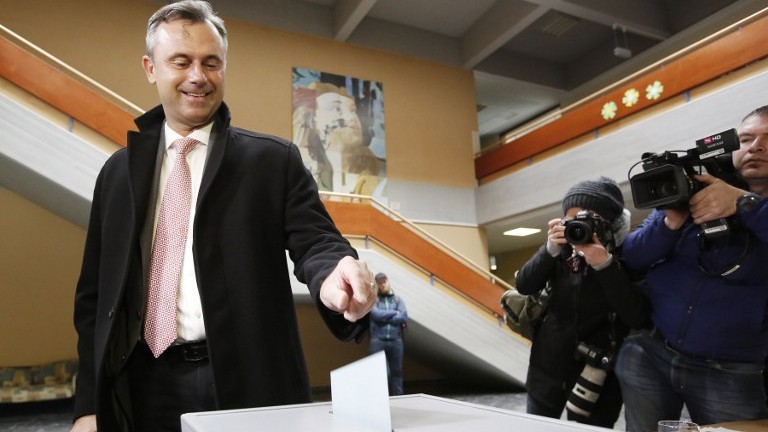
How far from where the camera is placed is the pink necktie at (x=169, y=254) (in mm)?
1104

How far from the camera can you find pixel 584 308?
2066 mm

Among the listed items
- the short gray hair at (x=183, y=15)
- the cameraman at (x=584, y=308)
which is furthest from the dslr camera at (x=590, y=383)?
the short gray hair at (x=183, y=15)

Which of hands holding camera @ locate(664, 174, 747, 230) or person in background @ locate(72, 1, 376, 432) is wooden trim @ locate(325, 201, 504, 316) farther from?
person in background @ locate(72, 1, 376, 432)

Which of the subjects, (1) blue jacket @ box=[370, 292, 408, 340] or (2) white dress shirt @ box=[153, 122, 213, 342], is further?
(1) blue jacket @ box=[370, 292, 408, 340]

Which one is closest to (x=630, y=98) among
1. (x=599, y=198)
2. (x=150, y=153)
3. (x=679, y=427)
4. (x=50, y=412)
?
(x=599, y=198)

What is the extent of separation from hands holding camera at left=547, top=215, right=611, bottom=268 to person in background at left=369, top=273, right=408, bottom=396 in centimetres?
390

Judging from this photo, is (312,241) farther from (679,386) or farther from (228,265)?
(679,386)

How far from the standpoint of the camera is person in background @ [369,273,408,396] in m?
5.92

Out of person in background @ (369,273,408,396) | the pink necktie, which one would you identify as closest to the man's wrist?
the pink necktie

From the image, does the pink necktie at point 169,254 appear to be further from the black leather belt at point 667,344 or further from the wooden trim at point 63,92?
the wooden trim at point 63,92

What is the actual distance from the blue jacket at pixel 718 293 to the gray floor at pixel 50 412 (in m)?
3.15

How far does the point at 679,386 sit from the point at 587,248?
1.72 feet

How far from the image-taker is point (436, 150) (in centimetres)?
962

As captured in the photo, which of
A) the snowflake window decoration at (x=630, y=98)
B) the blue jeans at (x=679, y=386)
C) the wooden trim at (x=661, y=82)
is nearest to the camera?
the blue jeans at (x=679, y=386)
